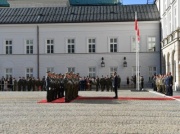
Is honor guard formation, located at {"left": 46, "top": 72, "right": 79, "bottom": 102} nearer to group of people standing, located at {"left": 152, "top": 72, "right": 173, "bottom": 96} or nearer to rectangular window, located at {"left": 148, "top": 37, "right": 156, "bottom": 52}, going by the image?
group of people standing, located at {"left": 152, "top": 72, "right": 173, "bottom": 96}

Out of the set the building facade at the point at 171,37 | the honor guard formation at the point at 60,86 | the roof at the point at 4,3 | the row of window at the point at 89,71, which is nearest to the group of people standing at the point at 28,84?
the row of window at the point at 89,71

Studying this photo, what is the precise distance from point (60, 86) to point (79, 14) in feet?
77.9

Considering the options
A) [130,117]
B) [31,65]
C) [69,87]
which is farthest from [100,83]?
[130,117]

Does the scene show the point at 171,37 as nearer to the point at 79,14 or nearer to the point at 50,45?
the point at 79,14

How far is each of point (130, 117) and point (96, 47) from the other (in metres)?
32.0

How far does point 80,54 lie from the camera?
46531 millimetres

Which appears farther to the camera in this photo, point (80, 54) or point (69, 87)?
point (80, 54)

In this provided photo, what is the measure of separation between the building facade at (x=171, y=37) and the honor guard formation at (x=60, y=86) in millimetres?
11588

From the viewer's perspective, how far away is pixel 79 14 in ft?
158

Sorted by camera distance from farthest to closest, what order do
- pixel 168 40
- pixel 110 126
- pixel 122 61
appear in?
pixel 122 61 → pixel 168 40 → pixel 110 126

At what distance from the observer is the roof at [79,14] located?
46562mm

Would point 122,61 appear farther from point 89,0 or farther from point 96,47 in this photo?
point 89,0

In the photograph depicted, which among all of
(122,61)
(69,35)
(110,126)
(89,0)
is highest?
(89,0)

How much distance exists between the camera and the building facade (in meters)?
34.3
